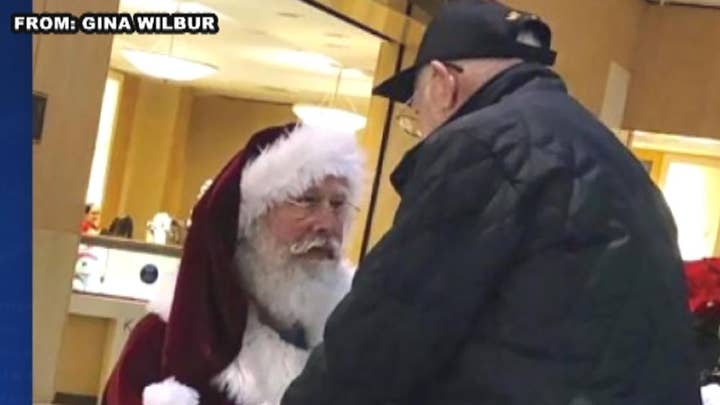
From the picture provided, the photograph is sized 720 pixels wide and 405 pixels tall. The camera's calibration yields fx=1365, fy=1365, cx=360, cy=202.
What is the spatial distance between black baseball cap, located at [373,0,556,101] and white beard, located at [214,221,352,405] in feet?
2.39

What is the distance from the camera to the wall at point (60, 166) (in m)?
3.39

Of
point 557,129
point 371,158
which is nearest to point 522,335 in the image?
point 557,129

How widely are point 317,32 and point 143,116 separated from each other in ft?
20.9

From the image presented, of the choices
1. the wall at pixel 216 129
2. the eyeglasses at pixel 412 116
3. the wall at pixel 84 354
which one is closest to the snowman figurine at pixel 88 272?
the wall at pixel 84 354

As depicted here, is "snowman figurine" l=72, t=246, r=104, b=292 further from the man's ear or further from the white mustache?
the man's ear

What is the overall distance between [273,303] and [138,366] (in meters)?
0.26

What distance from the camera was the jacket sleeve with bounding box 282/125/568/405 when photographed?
150cm

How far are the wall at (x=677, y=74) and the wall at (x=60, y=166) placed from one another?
15.6 feet

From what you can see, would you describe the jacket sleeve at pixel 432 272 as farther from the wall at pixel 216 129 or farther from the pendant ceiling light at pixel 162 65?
the wall at pixel 216 129

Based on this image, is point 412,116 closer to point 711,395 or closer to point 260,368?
point 260,368

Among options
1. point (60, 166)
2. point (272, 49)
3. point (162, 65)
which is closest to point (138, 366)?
point (60, 166)

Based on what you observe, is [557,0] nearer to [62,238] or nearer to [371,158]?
[371,158]

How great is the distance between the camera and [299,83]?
45.0ft

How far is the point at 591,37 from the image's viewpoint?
23.5 feet
